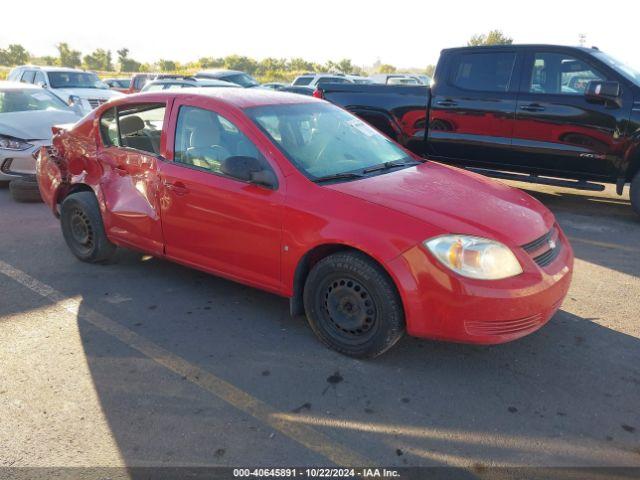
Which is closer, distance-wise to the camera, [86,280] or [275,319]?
[275,319]

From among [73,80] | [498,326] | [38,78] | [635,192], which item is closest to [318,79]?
[73,80]

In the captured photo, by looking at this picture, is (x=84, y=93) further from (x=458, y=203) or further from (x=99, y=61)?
(x=99, y=61)

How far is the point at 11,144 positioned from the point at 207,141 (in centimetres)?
517

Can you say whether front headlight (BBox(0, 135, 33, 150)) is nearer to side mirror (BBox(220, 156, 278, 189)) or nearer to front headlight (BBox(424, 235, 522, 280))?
side mirror (BBox(220, 156, 278, 189))

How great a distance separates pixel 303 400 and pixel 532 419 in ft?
3.90

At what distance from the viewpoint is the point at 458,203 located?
341cm

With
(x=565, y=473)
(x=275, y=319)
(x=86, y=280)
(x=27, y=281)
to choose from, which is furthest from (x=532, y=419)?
(x=27, y=281)

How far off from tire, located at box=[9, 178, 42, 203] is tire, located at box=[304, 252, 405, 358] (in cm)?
534

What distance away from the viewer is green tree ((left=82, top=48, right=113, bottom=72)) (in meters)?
71.6

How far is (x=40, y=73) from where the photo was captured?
14.6 meters

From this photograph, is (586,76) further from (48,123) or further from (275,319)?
(48,123)

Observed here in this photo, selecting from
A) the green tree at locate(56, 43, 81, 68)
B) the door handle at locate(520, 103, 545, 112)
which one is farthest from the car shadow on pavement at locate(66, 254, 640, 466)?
the green tree at locate(56, 43, 81, 68)

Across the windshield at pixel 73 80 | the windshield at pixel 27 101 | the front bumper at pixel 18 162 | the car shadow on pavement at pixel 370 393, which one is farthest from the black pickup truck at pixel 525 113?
the windshield at pixel 73 80

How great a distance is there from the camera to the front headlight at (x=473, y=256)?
9.93 ft
